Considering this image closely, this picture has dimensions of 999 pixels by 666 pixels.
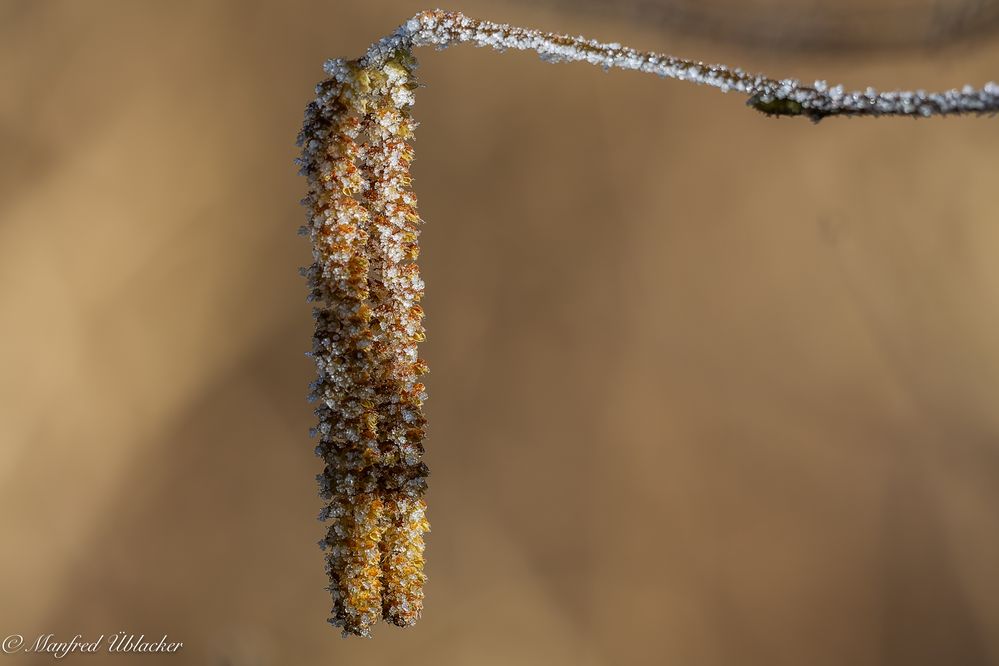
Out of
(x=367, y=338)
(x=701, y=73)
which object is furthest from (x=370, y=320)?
(x=701, y=73)

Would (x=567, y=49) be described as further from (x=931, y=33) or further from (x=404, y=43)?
(x=931, y=33)

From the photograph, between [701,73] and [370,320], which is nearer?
[701,73]

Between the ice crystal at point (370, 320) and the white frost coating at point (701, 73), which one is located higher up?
the white frost coating at point (701, 73)

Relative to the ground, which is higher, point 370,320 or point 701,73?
point 701,73

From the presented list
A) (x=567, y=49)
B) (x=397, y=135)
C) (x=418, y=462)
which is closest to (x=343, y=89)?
(x=397, y=135)

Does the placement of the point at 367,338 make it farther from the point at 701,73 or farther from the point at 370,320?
the point at 701,73
